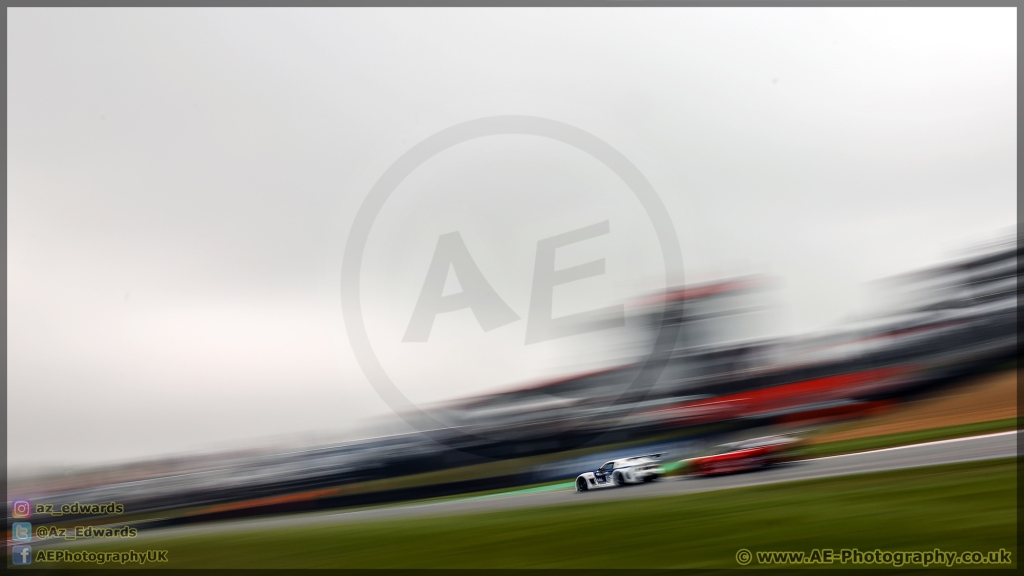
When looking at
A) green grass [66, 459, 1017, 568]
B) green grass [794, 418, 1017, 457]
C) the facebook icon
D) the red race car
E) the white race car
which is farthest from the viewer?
green grass [794, 418, 1017, 457]

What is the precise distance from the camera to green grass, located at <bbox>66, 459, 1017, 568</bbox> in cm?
647

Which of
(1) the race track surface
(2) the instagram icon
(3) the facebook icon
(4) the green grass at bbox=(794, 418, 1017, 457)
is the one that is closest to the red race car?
(1) the race track surface

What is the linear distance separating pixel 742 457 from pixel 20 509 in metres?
10.5

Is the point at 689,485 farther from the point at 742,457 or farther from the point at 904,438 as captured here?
the point at 904,438

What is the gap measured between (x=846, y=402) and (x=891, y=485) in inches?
239

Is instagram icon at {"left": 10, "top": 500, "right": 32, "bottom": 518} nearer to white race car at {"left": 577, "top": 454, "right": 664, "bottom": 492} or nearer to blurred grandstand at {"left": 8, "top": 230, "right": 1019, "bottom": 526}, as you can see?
blurred grandstand at {"left": 8, "top": 230, "right": 1019, "bottom": 526}

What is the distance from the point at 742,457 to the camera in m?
10.0

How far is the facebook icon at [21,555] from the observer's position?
836 cm

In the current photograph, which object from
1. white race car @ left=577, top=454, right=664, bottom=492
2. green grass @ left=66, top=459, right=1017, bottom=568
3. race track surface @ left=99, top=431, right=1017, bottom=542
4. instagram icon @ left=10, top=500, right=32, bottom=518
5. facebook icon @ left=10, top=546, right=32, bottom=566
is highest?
instagram icon @ left=10, top=500, right=32, bottom=518

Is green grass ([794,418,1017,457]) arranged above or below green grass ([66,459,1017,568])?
above

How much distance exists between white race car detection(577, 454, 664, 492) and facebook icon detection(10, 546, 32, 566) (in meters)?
7.88

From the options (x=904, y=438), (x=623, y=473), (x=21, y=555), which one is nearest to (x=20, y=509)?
(x=21, y=555)

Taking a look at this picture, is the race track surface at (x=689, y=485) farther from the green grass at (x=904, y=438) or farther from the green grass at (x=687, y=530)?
the green grass at (x=687, y=530)

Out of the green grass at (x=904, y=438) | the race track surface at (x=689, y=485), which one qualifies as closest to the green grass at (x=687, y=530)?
the race track surface at (x=689, y=485)
